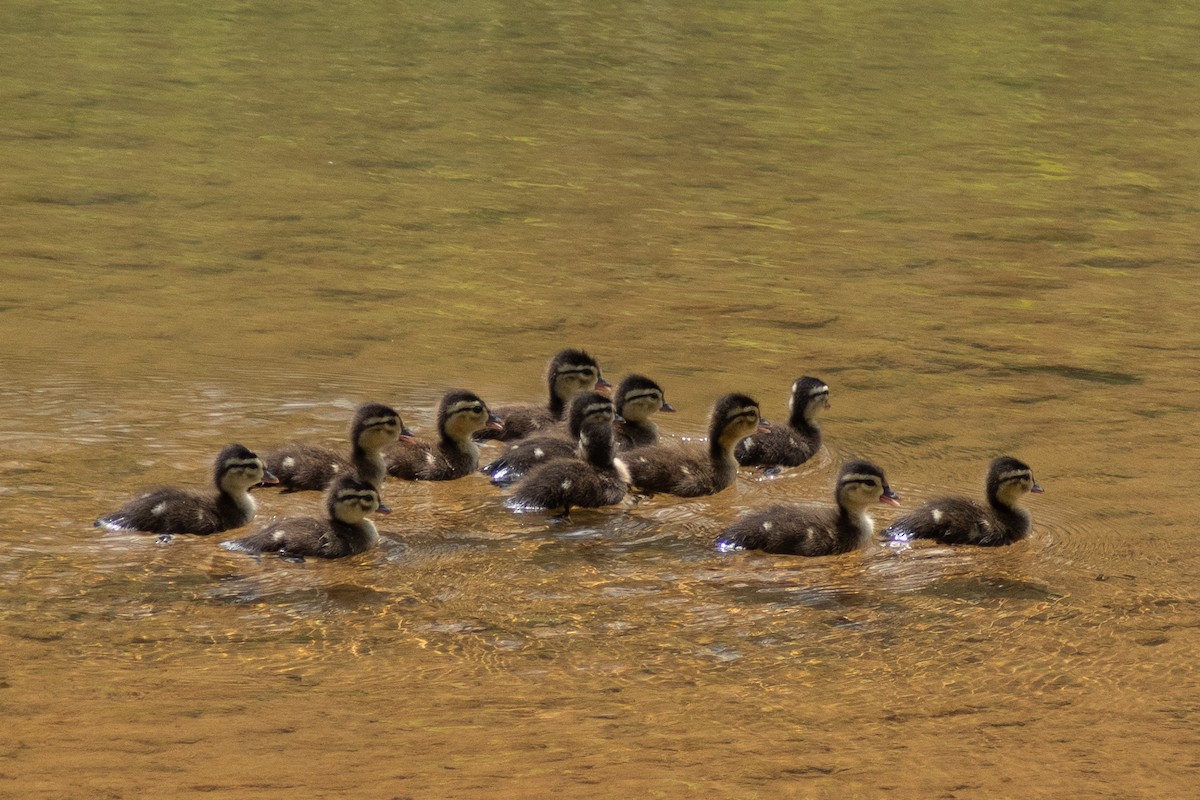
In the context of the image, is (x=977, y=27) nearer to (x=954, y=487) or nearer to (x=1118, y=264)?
(x=1118, y=264)

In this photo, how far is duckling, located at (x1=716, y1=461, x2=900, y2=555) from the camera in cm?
719

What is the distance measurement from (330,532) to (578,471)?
46.0 inches

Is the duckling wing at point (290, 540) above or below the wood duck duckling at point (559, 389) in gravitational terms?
below

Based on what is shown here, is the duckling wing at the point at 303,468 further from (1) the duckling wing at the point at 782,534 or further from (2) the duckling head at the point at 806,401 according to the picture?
(2) the duckling head at the point at 806,401

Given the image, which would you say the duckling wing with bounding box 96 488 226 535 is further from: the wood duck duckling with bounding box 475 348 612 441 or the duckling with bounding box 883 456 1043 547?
the duckling with bounding box 883 456 1043 547

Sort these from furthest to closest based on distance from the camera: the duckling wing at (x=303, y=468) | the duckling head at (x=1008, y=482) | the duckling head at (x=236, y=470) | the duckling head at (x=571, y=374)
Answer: the duckling head at (x=571, y=374) → the duckling wing at (x=303, y=468) → the duckling head at (x=1008, y=482) → the duckling head at (x=236, y=470)

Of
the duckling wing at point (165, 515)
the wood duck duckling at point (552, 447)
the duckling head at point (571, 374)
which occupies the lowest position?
the duckling wing at point (165, 515)

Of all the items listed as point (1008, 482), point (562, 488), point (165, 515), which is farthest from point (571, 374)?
point (165, 515)

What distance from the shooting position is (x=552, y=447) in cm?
814

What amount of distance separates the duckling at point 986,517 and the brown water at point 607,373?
0.44ft

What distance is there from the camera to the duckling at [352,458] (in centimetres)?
771

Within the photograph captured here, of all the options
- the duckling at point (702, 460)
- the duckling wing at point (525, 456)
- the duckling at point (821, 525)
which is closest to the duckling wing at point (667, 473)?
the duckling at point (702, 460)

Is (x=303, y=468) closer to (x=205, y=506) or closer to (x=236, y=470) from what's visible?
(x=236, y=470)

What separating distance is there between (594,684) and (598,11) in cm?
1802
